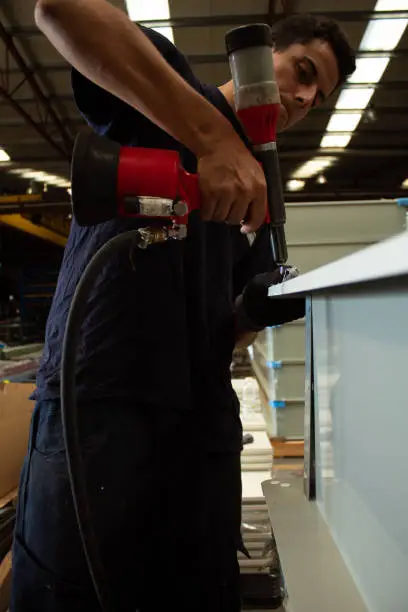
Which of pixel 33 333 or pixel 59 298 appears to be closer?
pixel 59 298

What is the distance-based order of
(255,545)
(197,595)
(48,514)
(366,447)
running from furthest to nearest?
1. (255,545)
2. (197,595)
3. (48,514)
4. (366,447)

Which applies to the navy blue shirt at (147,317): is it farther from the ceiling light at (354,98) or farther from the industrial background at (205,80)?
the ceiling light at (354,98)

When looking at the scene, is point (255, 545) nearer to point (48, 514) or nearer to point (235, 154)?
point (48, 514)

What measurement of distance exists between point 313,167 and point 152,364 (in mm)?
7356

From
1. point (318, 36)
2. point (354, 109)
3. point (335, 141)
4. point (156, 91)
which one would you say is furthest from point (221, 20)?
point (156, 91)

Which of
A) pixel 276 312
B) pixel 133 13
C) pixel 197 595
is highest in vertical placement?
pixel 133 13

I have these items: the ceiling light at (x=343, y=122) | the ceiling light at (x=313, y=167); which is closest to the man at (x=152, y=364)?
the ceiling light at (x=343, y=122)

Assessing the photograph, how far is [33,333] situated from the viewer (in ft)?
23.6

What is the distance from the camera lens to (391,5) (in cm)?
345

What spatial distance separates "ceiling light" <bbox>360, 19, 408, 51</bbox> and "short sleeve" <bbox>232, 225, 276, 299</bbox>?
3351mm

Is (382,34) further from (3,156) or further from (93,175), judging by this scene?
(3,156)

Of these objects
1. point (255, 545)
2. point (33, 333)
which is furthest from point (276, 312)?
point (33, 333)

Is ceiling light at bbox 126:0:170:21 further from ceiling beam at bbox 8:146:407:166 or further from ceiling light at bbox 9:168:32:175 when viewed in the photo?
ceiling light at bbox 9:168:32:175

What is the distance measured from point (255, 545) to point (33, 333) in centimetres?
627
